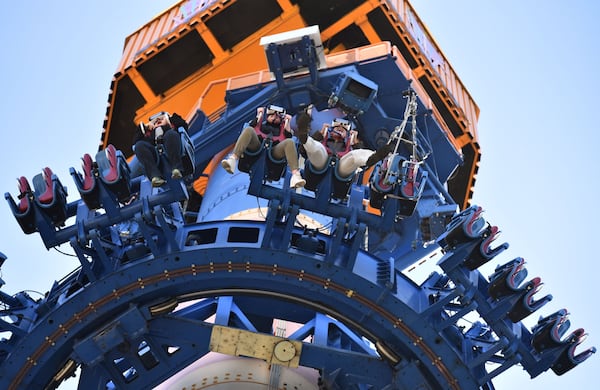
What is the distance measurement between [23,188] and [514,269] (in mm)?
8961

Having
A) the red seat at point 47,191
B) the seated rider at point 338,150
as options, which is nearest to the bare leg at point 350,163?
the seated rider at point 338,150

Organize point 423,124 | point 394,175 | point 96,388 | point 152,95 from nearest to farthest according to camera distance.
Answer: point 394,175
point 96,388
point 423,124
point 152,95

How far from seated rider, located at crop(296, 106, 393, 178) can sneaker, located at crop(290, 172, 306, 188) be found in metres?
0.35

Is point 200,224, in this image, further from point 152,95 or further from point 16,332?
point 152,95

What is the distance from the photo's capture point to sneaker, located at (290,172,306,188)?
18906 millimetres

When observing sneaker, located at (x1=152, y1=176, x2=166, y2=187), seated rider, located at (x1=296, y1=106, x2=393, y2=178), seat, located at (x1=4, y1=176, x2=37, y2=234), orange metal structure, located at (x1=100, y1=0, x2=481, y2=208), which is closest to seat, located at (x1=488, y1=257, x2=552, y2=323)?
seated rider, located at (x1=296, y1=106, x2=393, y2=178)

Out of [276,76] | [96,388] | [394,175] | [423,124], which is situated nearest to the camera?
[394,175]

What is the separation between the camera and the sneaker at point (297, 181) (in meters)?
18.9

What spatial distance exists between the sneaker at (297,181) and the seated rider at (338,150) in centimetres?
35

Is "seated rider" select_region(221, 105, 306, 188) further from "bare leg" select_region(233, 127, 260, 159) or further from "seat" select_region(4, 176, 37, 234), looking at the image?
"seat" select_region(4, 176, 37, 234)

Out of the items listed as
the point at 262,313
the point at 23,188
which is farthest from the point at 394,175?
the point at 23,188

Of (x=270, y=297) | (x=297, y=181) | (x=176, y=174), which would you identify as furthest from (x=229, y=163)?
(x=270, y=297)

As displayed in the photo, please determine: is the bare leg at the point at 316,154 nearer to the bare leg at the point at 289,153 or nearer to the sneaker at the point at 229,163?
the bare leg at the point at 289,153

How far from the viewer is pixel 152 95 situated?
30.7 metres
